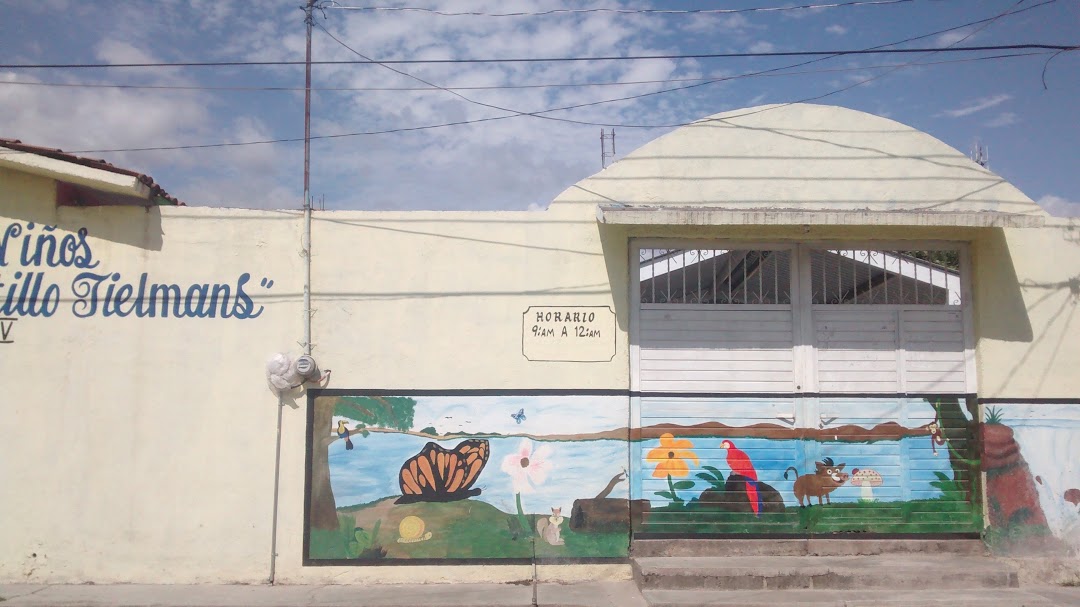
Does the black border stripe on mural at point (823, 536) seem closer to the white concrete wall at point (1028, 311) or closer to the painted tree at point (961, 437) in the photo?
the painted tree at point (961, 437)

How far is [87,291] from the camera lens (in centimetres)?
761

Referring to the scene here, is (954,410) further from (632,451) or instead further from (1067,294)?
(632,451)

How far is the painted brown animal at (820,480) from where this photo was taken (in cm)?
767

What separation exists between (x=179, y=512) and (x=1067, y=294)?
8.78 metres

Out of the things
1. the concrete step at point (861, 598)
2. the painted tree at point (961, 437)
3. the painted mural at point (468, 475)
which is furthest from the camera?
the painted tree at point (961, 437)

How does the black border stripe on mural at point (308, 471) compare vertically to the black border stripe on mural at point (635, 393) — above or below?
below

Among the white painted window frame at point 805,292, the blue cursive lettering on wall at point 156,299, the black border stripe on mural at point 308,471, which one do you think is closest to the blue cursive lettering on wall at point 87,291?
the blue cursive lettering on wall at point 156,299

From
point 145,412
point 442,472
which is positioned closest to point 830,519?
point 442,472

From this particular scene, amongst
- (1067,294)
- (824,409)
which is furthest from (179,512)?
(1067,294)

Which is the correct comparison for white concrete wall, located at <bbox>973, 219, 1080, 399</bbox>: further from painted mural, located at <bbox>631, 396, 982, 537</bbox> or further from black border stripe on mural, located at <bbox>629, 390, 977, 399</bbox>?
black border stripe on mural, located at <bbox>629, 390, 977, 399</bbox>

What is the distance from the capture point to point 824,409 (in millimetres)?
7754

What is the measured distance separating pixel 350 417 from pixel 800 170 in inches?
197

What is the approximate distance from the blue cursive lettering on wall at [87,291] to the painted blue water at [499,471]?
66.8 inches

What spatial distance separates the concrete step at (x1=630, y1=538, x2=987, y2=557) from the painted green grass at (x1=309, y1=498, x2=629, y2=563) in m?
0.37
